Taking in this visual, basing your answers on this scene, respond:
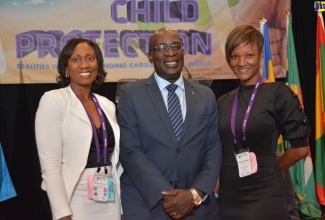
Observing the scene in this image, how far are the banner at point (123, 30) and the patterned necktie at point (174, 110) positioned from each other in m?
2.45

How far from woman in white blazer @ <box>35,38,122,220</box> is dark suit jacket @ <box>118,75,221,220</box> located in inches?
3.9

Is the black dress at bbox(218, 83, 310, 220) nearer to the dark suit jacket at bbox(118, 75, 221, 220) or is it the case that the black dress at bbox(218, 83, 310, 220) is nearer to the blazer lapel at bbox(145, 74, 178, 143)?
the dark suit jacket at bbox(118, 75, 221, 220)

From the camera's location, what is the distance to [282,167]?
299 centimetres

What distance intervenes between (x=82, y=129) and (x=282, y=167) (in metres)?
1.25

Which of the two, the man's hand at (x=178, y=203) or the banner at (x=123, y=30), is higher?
the banner at (x=123, y=30)

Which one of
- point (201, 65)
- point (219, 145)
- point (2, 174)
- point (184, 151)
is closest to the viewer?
point (184, 151)

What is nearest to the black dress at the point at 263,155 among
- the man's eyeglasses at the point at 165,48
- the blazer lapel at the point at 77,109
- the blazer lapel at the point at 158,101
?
the blazer lapel at the point at 158,101

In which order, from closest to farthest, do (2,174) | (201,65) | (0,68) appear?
(2,174) < (0,68) < (201,65)

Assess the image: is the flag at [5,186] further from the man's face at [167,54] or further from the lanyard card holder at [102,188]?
the man's face at [167,54]

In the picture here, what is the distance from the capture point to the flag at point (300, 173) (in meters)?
5.25

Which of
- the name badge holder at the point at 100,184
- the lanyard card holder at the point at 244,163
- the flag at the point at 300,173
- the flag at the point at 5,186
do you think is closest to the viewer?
the name badge holder at the point at 100,184

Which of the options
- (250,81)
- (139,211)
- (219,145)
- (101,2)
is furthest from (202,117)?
(101,2)

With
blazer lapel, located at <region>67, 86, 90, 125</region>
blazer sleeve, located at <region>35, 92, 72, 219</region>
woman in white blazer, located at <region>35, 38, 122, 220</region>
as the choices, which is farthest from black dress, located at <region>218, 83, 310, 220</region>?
blazer sleeve, located at <region>35, 92, 72, 219</region>

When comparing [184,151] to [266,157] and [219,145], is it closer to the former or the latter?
[219,145]
